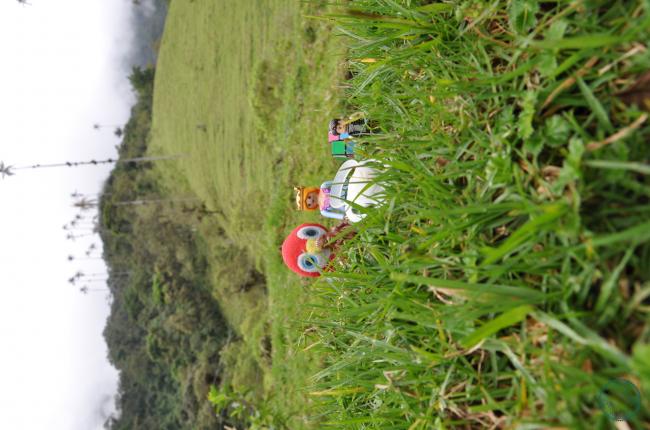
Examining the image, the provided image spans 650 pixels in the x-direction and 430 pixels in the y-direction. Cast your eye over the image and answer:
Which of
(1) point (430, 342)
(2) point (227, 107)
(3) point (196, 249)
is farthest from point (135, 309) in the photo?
(1) point (430, 342)

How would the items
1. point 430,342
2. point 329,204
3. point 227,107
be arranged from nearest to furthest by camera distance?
point 430,342 → point 329,204 → point 227,107

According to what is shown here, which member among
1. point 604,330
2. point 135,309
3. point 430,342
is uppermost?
point 604,330

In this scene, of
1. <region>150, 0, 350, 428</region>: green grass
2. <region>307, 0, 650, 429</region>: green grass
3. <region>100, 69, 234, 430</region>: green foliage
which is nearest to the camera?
<region>307, 0, 650, 429</region>: green grass

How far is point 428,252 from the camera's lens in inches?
40.1

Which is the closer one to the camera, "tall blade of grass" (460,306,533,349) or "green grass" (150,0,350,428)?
"tall blade of grass" (460,306,533,349)

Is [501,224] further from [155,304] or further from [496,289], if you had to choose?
[155,304]

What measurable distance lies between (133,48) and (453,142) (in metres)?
40.7

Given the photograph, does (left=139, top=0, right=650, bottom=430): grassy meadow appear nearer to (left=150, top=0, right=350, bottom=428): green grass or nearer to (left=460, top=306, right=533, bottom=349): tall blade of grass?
(left=460, top=306, right=533, bottom=349): tall blade of grass

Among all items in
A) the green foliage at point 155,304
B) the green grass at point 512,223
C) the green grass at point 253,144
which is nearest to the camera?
the green grass at point 512,223

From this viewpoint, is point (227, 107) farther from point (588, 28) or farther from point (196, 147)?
point (588, 28)

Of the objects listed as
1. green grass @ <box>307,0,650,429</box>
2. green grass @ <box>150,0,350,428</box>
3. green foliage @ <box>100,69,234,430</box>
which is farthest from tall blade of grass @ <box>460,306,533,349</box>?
green foliage @ <box>100,69,234,430</box>

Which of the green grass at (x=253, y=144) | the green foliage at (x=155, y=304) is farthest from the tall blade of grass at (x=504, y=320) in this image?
the green foliage at (x=155, y=304)

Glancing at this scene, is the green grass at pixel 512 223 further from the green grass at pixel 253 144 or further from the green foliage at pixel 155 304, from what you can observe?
the green foliage at pixel 155 304

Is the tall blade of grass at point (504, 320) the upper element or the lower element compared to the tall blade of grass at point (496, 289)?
lower
